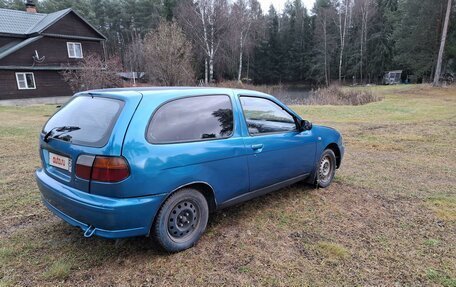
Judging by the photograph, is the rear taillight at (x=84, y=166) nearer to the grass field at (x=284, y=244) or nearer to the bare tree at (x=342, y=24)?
the grass field at (x=284, y=244)

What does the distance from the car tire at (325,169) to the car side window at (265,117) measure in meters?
0.90

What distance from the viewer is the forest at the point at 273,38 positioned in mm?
31119

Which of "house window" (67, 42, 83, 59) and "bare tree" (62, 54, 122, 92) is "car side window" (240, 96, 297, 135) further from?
"house window" (67, 42, 83, 59)

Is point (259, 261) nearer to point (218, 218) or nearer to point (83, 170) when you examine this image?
point (218, 218)

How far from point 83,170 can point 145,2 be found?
57.9 m

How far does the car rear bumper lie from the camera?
8.02 feet

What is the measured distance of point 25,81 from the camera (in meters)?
23.7

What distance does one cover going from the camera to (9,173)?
17.9ft

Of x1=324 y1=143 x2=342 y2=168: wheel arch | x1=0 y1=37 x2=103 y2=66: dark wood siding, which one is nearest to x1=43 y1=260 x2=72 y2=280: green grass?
x1=324 y1=143 x2=342 y2=168: wheel arch

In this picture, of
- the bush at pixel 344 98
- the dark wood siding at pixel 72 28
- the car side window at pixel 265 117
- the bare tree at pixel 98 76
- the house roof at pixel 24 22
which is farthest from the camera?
the dark wood siding at pixel 72 28

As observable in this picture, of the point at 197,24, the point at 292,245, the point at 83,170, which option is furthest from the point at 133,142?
the point at 197,24

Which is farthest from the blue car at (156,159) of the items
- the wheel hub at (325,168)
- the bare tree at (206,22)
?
the bare tree at (206,22)

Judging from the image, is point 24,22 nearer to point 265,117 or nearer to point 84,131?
point 84,131

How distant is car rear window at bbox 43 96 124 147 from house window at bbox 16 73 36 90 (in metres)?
25.2
